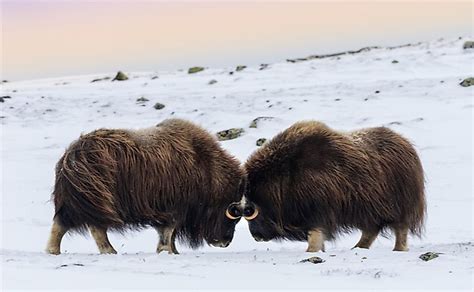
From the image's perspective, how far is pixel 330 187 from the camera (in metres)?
6.33

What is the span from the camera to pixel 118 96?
1600 cm

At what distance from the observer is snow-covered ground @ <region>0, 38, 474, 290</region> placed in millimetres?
4535

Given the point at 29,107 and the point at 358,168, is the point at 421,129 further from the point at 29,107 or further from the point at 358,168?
the point at 29,107

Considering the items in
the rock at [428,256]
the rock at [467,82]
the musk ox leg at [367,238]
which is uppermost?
the rock at [428,256]

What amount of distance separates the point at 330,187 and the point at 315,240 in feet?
1.43

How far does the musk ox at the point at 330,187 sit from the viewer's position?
638 cm

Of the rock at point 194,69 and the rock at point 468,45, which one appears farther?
the rock at point 194,69

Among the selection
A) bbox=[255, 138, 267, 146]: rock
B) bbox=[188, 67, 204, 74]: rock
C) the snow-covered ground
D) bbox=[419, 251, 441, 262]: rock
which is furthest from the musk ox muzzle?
bbox=[188, 67, 204, 74]: rock

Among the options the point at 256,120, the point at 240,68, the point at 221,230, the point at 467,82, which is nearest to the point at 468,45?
the point at 467,82

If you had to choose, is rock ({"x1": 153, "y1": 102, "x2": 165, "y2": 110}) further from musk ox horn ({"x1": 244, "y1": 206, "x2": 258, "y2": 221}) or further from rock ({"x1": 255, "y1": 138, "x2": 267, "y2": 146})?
musk ox horn ({"x1": 244, "y1": 206, "x2": 258, "y2": 221})

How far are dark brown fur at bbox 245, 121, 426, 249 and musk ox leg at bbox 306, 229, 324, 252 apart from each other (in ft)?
0.14

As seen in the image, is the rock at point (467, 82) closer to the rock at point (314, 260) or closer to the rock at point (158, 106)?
the rock at point (158, 106)

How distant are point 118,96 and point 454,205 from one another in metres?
8.44

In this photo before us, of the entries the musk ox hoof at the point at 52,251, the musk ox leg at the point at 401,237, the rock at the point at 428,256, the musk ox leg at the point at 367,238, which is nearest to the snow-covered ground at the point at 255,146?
the rock at the point at 428,256
